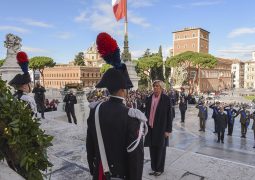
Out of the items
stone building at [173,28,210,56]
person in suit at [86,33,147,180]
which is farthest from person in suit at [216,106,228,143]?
stone building at [173,28,210,56]

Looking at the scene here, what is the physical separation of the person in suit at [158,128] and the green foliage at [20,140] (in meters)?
2.46

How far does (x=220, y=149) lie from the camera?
9.73 metres

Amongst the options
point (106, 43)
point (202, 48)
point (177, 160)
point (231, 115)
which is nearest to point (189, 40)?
point (202, 48)

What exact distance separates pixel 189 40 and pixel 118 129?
9960 centimetres

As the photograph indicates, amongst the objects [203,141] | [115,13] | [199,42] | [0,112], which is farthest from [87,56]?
[0,112]

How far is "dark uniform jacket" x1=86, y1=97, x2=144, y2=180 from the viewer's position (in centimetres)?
257

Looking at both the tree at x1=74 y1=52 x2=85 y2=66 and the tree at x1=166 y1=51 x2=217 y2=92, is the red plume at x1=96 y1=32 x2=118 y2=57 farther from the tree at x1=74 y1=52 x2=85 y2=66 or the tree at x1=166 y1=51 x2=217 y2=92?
the tree at x1=74 y1=52 x2=85 y2=66

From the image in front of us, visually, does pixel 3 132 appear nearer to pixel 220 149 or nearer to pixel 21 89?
pixel 21 89

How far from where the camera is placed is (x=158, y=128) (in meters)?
4.77

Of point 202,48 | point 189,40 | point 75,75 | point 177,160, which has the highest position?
point 189,40

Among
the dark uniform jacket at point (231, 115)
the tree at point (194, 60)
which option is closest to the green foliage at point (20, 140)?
the dark uniform jacket at point (231, 115)

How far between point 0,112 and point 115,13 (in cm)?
1824

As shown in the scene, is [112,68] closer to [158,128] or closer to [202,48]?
[158,128]

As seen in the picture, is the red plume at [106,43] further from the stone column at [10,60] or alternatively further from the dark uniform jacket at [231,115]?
the stone column at [10,60]
